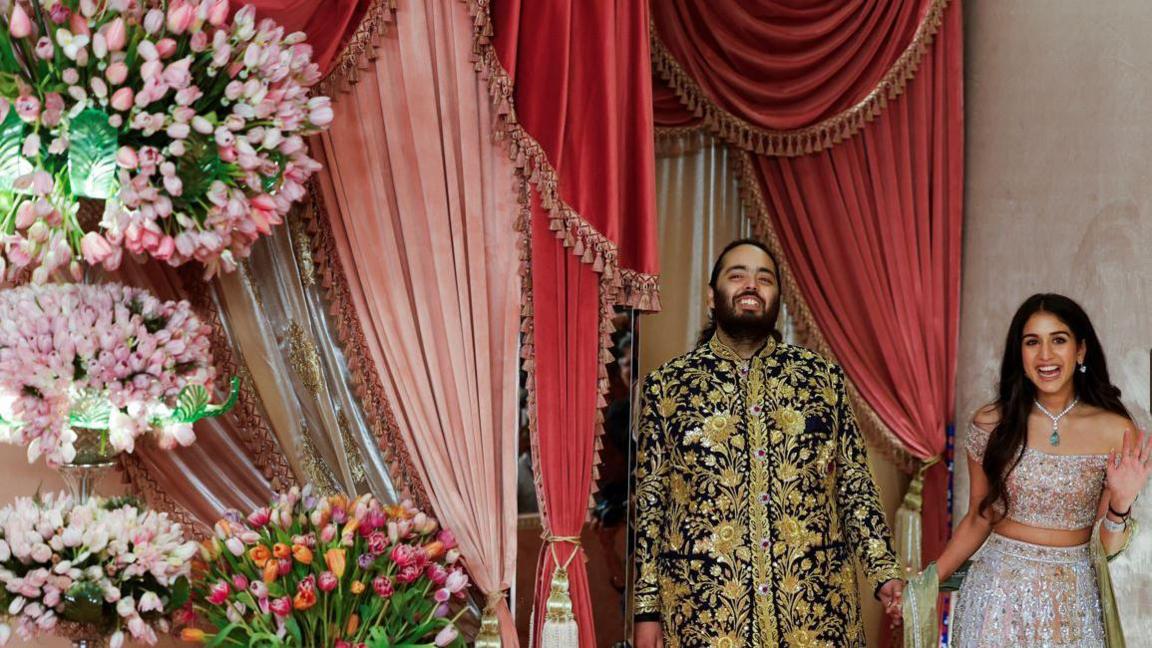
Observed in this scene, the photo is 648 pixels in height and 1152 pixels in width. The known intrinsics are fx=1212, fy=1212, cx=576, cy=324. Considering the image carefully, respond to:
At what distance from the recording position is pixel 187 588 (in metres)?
2.32

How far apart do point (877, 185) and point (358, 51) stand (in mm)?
1888

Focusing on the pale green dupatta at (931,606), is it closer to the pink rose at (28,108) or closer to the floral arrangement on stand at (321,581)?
the floral arrangement on stand at (321,581)

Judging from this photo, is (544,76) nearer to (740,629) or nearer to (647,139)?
(647,139)

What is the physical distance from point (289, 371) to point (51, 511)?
838 mm

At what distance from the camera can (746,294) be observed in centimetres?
314

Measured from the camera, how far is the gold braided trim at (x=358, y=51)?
2836mm

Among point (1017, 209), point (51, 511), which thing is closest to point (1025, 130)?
point (1017, 209)

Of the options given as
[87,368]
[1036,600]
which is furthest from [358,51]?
[1036,600]

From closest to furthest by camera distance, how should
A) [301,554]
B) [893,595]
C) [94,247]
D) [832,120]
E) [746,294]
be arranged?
1. [94,247]
2. [301,554]
3. [893,595]
4. [746,294]
5. [832,120]

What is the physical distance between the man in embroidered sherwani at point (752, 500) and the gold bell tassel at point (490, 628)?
367mm

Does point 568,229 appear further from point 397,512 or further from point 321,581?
point 321,581

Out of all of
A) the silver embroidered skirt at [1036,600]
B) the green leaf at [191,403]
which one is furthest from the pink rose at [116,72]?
the silver embroidered skirt at [1036,600]

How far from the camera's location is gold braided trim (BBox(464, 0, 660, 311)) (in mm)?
2906

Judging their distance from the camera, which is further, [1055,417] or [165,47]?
[1055,417]
